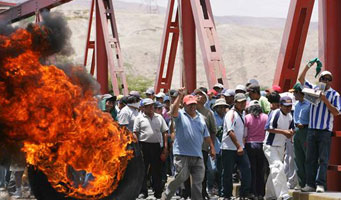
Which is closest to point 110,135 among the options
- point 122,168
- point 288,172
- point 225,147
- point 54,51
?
point 122,168

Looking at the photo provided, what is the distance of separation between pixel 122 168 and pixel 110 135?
0.45 metres

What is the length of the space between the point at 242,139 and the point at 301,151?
944 millimetres

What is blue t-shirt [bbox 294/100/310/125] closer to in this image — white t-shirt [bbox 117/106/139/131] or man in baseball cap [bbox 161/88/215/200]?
man in baseball cap [bbox 161/88/215/200]

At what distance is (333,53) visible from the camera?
10688mm

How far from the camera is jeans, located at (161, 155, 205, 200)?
10164 mm

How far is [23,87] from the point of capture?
26.2ft

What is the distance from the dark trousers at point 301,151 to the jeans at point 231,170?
765mm

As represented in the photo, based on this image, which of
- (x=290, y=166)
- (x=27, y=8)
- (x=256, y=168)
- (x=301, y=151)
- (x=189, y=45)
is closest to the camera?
(x=301, y=151)

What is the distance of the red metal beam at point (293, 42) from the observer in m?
12.6

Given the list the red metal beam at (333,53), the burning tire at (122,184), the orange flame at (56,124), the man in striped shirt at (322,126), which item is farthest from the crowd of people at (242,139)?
the orange flame at (56,124)

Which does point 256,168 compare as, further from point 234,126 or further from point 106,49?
point 106,49

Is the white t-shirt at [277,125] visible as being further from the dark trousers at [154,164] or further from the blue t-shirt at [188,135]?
the dark trousers at [154,164]

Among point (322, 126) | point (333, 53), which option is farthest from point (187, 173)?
point (333, 53)

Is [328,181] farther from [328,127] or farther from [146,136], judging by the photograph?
[146,136]
